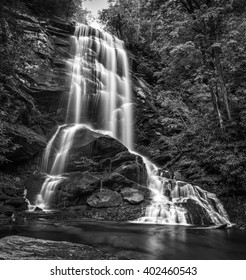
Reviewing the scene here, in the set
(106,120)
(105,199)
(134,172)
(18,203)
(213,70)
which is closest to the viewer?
(18,203)

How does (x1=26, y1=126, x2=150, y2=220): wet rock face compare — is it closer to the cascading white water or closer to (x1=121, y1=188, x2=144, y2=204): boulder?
(x1=121, y1=188, x2=144, y2=204): boulder

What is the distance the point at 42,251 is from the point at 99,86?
1548 cm

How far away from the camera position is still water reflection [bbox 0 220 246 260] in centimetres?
558

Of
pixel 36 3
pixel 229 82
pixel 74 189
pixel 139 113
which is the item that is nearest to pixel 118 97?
pixel 139 113

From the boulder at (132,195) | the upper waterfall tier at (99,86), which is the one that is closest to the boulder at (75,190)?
the boulder at (132,195)

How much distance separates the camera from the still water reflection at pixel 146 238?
558cm

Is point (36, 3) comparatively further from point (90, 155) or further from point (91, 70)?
point (91, 70)

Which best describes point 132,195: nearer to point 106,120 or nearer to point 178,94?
point 106,120

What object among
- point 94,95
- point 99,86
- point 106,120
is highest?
point 99,86

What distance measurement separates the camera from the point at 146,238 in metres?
6.83

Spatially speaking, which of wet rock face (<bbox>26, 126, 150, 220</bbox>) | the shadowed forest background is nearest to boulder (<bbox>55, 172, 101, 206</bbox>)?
wet rock face (<bbox>26, 126, 150, 220</bbox>)

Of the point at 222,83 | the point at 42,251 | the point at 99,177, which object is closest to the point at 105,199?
the point at 99,177

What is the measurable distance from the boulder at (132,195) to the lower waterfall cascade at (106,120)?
0.56 m

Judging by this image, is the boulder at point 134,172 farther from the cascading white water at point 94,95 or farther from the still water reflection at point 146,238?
the cascading white water at point 94,95
